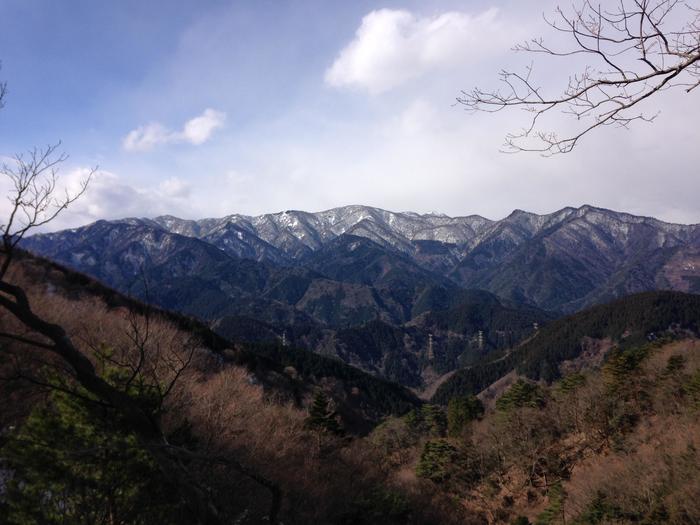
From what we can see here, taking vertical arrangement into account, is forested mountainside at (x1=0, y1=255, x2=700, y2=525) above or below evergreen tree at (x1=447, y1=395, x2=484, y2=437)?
above

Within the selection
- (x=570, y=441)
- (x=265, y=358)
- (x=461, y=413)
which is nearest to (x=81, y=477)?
(x=570, y=441)

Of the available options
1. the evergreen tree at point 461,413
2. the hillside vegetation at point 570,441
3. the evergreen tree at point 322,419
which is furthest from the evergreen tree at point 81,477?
the evergreen tree at point 461,413

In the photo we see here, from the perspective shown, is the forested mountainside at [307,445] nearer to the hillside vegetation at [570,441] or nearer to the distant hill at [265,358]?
the hillside vegetation at [570,441]

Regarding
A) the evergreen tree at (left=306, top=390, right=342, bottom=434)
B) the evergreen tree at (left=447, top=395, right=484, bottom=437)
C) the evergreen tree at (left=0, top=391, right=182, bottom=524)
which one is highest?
the evergreen tree at (left=0, top=391, right=182, bottom=524)

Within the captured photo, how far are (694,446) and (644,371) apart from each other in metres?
25.1

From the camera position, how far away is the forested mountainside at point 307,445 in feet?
24.6

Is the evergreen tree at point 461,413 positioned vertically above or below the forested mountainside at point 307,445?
below

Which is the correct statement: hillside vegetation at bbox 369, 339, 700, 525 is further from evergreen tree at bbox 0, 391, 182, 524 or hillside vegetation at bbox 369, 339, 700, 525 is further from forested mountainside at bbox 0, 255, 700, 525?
evergreen tree at bbox 0, 391, 182, 524

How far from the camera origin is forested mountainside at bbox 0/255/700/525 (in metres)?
7.50

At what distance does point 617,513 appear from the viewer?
74.3 feet

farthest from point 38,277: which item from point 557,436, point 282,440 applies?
point 557,436

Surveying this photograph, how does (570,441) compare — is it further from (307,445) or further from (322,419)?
(307,445)

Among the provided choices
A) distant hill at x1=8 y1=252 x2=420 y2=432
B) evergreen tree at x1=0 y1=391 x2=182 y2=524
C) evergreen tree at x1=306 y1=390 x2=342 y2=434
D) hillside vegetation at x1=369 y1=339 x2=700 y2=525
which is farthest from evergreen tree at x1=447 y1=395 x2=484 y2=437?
evergreen tree at x1=0 y1=391 x2=182 y2=524

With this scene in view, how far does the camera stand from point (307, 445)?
3631cm
